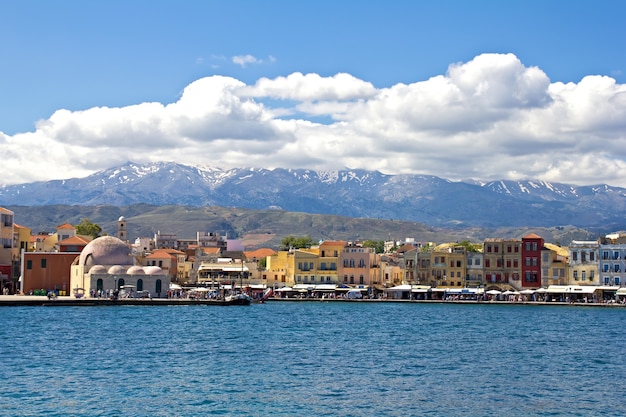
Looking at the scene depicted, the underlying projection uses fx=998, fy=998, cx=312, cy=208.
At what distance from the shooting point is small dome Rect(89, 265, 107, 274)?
11573 centimetres

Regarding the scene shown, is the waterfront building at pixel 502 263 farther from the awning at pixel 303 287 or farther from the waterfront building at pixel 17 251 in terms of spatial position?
the waterfront building at pixel 17 251

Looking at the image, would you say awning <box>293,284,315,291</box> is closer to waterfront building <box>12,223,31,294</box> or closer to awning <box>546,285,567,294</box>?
awning <box>546,285,567,294</box>

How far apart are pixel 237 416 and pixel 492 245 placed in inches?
3782

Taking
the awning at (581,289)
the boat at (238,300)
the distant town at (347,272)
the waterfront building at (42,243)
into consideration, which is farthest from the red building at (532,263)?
the waterfront building at (42,243)

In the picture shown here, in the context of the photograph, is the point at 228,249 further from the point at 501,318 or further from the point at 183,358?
the point at 183,358

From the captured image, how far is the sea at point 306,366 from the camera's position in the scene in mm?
41375

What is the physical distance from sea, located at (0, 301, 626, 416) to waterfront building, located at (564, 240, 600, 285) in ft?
112

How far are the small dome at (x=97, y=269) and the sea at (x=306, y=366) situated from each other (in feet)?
76.6

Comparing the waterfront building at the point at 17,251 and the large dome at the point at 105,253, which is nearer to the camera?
the large dome at the point at 105,253

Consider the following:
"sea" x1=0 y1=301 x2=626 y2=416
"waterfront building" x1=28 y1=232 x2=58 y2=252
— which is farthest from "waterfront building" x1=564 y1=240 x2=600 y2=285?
"waterfront building" x1=28 y1=232 x2=58 y2=252

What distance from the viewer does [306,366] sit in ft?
175

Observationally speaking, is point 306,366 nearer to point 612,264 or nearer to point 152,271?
point 152,271

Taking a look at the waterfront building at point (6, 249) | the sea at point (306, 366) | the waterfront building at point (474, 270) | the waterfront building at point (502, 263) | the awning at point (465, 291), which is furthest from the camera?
the waterfront building at point (474, 270)

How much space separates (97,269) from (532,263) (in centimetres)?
5492
